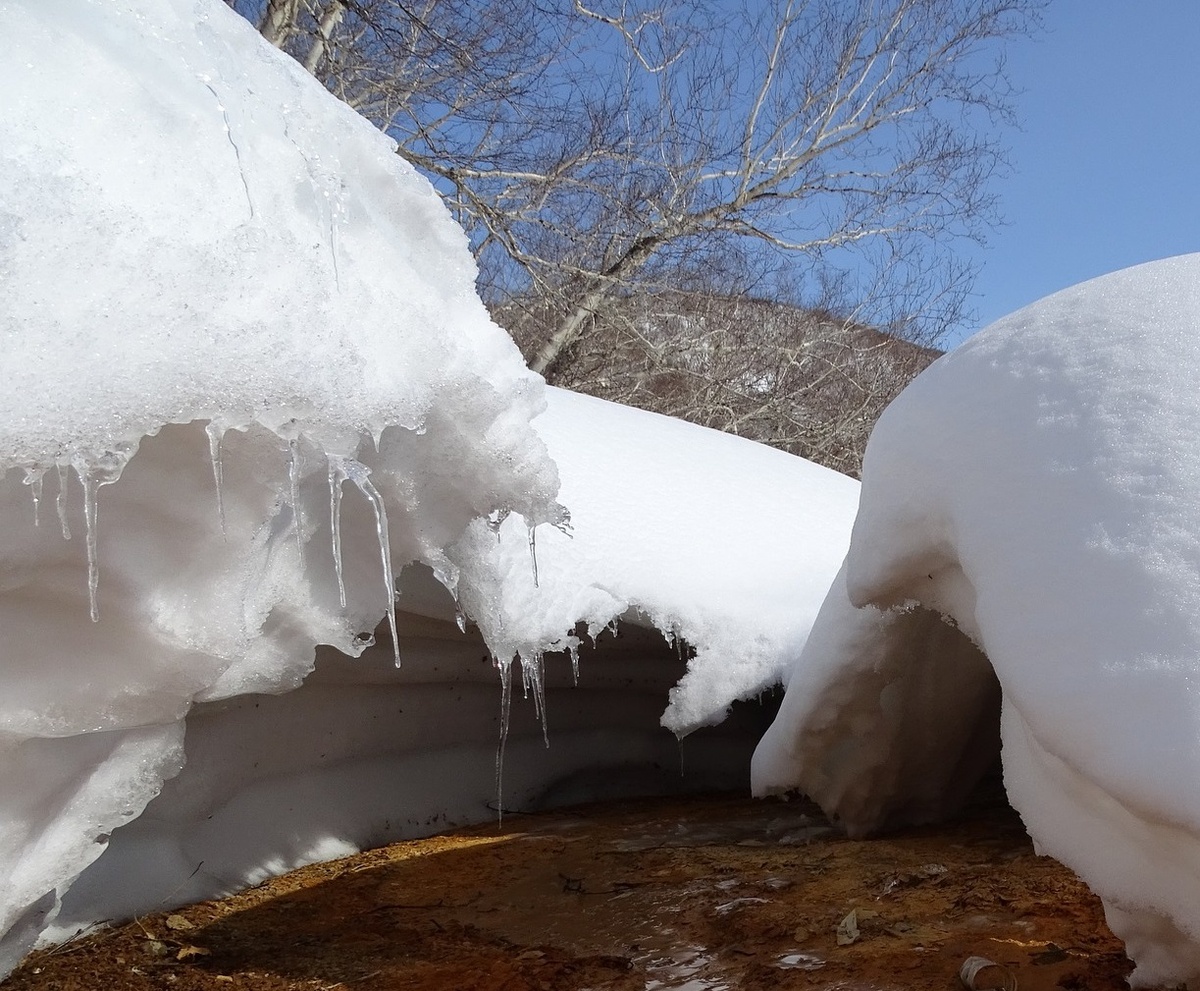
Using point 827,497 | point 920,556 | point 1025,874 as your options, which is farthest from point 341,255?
point 827,497

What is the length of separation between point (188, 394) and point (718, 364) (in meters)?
6.93

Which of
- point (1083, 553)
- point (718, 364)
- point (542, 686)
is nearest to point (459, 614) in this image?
point (542, 686)

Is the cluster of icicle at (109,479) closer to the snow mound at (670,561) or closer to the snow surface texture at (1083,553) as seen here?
the snow mound at (670,561)

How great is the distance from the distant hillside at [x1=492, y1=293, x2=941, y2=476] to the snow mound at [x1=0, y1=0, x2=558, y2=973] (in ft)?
19.0

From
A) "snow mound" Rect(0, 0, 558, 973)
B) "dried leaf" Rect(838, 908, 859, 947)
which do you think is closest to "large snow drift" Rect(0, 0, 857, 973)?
"snow mound" Rect(0, 0, 558, 973)

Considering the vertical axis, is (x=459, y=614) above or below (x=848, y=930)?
above

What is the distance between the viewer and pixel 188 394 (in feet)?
3.41

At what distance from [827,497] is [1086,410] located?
195cm

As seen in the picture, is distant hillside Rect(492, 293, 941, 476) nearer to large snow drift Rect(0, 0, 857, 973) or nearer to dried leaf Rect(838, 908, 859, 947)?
large snow drift Rect(0, 0, 857, 973)

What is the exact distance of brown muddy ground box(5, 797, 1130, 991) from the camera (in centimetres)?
141

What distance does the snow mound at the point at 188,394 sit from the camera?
3.31 ft

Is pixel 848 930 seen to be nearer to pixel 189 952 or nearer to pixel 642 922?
pixel 642 922

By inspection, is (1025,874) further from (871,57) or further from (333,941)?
(871,57)

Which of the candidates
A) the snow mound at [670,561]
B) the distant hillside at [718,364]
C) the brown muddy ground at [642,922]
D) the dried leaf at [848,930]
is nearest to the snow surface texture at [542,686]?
the snow mound at [670,561]
